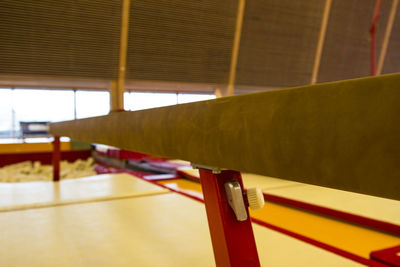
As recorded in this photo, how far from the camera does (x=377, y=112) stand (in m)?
0.25

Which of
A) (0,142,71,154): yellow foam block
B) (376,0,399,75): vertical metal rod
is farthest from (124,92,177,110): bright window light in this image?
(376,0,399,75): vertical metal rod

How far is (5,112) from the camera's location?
684cm

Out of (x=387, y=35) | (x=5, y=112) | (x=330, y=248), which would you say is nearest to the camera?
(x=330, y=248)

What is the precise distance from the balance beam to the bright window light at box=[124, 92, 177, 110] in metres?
6.80

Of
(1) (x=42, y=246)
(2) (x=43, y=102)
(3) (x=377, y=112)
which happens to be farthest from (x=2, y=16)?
(3) (x=377, y=112)

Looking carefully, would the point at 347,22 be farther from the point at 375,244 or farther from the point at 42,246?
the point at 42,246

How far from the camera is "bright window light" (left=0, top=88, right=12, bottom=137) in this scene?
675cm

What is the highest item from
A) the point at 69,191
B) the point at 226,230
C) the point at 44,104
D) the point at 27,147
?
the point at 44,104

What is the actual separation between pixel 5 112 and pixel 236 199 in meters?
7.48

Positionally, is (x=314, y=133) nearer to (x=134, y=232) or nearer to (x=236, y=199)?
(x=236, y=199)

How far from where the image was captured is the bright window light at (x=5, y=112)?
6.75 m

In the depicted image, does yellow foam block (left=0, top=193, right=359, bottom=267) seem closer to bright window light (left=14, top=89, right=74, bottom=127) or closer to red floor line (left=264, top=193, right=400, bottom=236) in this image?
red floor line (left=264, top=193, right=400, bottom=236)

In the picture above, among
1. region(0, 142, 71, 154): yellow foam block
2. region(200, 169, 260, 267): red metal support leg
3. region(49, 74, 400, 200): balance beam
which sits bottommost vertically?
region(0, 142, 71, 154): yellow foam block

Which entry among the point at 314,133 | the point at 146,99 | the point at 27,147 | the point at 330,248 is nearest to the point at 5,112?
the point at 27,147
